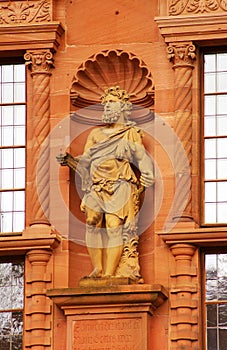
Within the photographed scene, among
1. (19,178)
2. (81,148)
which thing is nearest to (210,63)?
(81,148)

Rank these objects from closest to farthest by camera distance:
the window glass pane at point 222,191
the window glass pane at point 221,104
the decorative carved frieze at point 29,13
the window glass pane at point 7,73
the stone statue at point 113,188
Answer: the stone statue at point 113,188 → the window glass pane at point 222,191 → the window glass pane at point 221,104 → the decorative carved frieze at point 29,13 → the window glass pane at point 7,73

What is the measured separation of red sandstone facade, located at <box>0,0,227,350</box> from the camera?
Result: 1430 inches

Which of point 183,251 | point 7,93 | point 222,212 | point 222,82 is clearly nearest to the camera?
point 183,251

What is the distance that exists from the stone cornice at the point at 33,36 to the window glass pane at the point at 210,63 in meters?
2.26

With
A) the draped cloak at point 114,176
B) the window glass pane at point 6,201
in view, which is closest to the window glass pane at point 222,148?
the draped cloak at point 114,176

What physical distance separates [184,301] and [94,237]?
166cm

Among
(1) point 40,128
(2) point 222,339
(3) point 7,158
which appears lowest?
(2) point 222,339

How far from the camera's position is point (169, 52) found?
3744 centimetres

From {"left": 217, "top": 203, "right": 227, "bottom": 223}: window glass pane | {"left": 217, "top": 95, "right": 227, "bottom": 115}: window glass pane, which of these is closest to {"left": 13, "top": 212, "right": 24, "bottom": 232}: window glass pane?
{"left": 217, "top": 203, "right": 227, "bottom": 223}: window glass pane

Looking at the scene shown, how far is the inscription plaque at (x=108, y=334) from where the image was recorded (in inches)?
1422

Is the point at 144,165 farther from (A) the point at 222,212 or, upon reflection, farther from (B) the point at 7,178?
(B) the point at 7,178

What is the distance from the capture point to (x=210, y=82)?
37.7 meters

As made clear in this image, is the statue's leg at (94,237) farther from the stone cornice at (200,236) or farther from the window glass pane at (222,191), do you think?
the window glass pane at (222,191)

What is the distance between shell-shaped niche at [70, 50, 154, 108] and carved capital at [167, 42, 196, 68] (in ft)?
1.71
